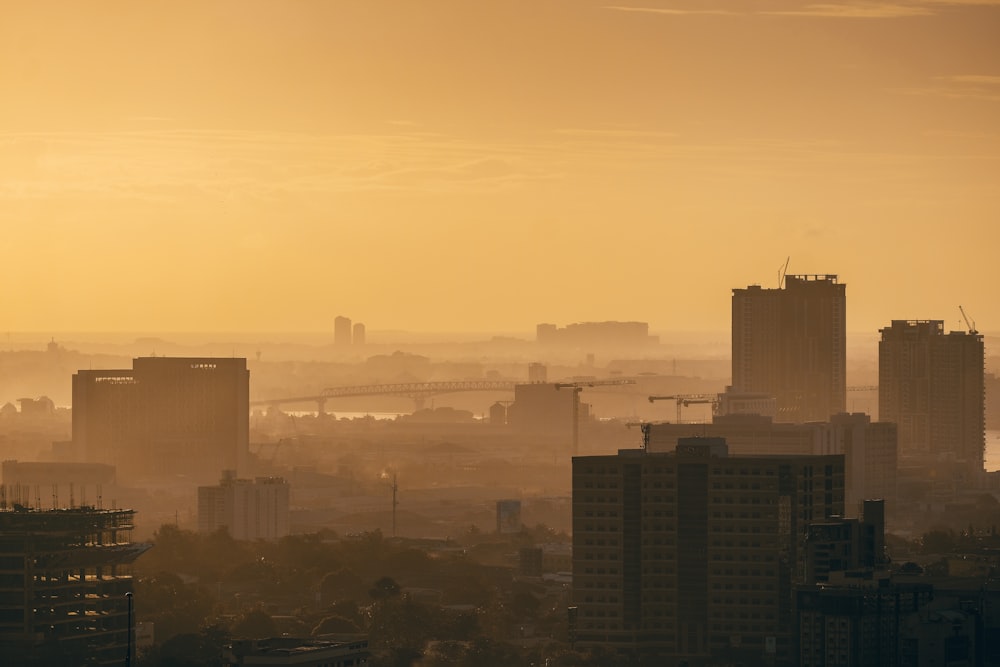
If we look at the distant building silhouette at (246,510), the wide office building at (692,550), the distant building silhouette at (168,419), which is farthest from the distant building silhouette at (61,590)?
the distant building silhouette at (168,419)

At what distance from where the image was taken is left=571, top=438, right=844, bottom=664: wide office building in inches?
2675

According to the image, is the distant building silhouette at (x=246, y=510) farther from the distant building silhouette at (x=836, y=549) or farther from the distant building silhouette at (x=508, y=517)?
the distant building silhouette at (x=836, y=549)

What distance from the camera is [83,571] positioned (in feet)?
196

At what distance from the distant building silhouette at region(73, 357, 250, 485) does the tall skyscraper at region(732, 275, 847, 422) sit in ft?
106

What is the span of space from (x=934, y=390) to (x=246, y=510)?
63.8 metres

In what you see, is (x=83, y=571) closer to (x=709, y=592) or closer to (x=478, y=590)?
(x=709, y=592)

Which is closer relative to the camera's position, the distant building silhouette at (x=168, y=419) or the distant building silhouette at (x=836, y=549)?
the distant building silhouette at (x=836, y=549)

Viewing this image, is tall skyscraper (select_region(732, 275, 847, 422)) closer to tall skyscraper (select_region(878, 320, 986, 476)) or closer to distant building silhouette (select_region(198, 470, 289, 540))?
tall skyscraper (select_region(878, 320, 986, 476))

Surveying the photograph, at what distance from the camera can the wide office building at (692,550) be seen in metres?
67.9

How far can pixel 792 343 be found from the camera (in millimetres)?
165125

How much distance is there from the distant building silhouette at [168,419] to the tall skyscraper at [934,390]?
38.6 metres

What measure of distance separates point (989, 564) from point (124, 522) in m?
28.5

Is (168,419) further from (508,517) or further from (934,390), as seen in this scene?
(934,390)

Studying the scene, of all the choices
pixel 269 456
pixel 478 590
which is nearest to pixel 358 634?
pixel 478 590
